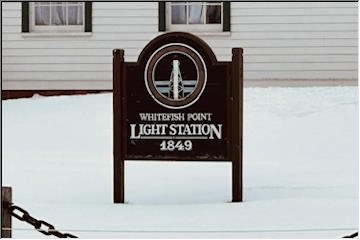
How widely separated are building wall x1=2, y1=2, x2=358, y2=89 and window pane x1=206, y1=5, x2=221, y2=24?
10.6 inches

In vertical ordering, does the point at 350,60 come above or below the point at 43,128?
above

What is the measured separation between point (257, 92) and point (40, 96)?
2.96m

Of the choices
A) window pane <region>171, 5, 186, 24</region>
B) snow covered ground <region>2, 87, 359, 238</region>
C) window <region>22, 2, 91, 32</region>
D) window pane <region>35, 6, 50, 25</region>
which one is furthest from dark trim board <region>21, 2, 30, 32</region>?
window pane <region>171, 5, 186, 24</region>

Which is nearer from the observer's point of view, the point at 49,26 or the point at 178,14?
the point at 178,14

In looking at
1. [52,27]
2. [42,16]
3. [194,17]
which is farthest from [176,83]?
[42,16]

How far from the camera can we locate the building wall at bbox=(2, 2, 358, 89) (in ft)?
39.5

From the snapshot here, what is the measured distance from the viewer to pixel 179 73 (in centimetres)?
620

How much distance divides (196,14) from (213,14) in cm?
23

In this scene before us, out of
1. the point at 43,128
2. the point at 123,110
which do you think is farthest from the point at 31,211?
the point at 43,128

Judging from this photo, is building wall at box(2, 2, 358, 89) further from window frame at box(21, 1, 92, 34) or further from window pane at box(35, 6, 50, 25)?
window pane at box(35, 6, 50, 25)

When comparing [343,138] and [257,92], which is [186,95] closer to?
[343,138]

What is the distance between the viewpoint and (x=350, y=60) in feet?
39.5

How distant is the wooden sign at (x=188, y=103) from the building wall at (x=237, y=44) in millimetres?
5717

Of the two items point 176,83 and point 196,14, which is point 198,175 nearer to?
point 176,83
